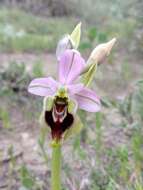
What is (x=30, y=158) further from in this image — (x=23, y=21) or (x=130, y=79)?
(x=23, y=21)

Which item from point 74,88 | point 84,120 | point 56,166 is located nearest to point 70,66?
point 74,88

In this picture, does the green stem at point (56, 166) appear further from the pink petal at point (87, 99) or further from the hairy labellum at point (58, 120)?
the pink petal at point (87, 99)

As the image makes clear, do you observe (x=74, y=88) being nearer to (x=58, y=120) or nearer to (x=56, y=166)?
(x=58, y=120)

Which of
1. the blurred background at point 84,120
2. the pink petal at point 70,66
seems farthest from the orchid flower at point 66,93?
the blurred background at point 84,120

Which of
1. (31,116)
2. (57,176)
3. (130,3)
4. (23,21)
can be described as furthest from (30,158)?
(23,21)

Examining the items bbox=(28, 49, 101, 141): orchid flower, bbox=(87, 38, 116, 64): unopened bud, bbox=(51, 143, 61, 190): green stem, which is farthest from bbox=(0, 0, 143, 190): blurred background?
bbox=(87, 38, 116, 64): unopened bud
